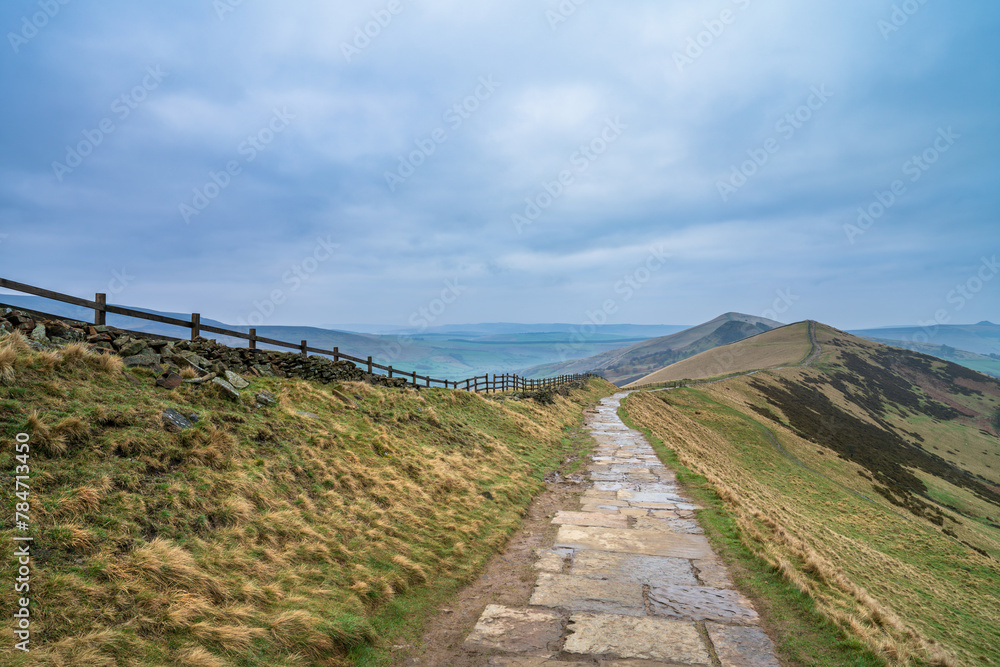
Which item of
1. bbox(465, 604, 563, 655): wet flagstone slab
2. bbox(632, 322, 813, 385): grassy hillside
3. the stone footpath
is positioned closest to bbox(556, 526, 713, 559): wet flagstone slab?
the stone footpath

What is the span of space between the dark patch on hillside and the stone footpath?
133ft

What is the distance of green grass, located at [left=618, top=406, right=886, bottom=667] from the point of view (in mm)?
5484

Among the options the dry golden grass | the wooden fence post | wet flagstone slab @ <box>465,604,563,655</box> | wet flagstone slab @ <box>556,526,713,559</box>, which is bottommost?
wet flagstone slab @ <box>556,526,713,559</box>

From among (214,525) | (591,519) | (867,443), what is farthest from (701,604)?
(867,443)

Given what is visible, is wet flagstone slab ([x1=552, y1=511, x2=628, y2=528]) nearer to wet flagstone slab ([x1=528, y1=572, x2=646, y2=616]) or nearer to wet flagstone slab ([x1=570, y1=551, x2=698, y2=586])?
wet flagstone slab ([x1=570, y1=551, x2=698, y2=586])

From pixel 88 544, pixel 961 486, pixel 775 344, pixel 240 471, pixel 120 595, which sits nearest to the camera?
pixel 120 595

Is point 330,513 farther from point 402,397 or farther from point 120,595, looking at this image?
point 402,397

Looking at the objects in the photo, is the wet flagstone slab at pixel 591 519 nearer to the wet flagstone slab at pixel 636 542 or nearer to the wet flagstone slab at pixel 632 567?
the wet flagstone slab at pixel 636 542

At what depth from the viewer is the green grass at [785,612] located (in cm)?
548

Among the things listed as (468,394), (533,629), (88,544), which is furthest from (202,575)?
(468,394)

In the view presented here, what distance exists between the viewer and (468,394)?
834 inches

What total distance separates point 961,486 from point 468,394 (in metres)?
64.0

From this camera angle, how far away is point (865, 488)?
37562 millimetres

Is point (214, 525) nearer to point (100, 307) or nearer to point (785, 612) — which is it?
point (100, 307)
